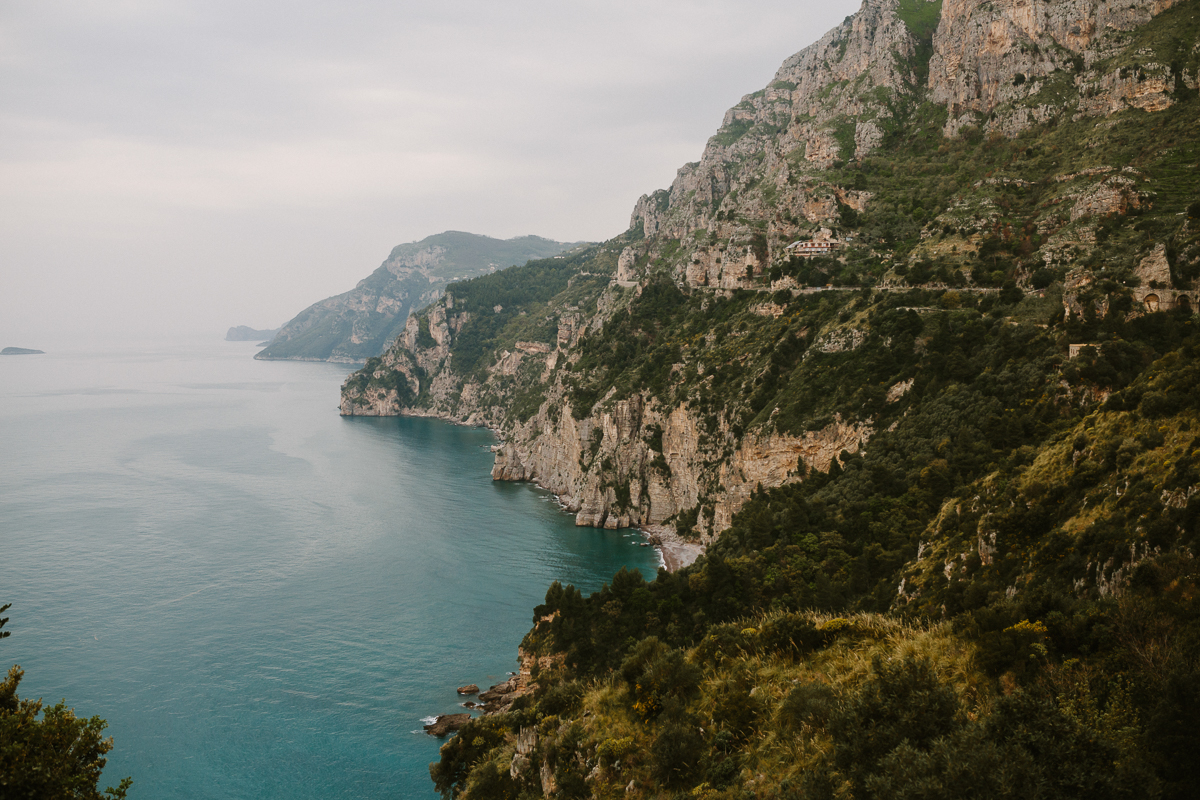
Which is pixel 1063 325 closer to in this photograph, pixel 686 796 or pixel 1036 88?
pixel 686 796

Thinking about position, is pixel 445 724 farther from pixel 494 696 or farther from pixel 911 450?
pixel 911 450

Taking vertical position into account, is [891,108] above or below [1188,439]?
above

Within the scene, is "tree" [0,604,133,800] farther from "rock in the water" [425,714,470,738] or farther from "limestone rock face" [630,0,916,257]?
"limestone rock face" [630,0,916,257]

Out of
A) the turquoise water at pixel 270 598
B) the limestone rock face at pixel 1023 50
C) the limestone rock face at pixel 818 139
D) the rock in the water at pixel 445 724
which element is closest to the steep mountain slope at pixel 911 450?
the limestone rock face at pixel 1023 50

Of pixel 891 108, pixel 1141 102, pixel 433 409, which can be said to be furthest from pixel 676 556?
pixel 433 409

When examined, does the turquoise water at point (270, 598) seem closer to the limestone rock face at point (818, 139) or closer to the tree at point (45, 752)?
the tree at point (45, 752)

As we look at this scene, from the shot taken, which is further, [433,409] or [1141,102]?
[433,409]
